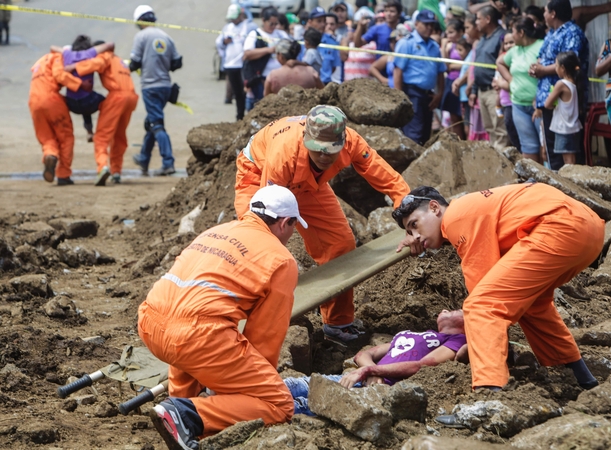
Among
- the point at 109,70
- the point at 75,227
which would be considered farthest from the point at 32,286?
the point at 109,70

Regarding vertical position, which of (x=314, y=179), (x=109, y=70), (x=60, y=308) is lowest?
(x=60, y=308)

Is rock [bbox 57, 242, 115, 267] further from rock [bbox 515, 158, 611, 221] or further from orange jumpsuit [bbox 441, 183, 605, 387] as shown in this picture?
orange jumpsuit [bbox 441, 183, 605, 387]

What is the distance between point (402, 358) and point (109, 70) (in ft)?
27.2

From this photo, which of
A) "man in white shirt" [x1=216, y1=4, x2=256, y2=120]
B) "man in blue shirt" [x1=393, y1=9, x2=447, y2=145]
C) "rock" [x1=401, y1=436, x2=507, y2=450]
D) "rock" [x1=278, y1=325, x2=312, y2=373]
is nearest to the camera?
"rock" [x1=401, y1=436, x2=507, y2=450]

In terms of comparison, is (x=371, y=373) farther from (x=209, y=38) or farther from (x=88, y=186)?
(x=209, y=38)

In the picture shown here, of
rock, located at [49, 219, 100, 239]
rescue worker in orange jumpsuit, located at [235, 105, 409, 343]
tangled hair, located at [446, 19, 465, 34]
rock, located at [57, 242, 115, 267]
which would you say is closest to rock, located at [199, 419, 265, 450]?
rescue worker in orange jumpsuit, located at [235, 105, 409, 343]

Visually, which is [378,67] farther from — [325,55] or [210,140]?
[210,140]

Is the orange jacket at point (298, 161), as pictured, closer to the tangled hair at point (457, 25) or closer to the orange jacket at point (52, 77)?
the tangled hair at point (457, 25)

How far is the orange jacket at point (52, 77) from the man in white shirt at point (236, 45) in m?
3.11

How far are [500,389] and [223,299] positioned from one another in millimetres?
1523

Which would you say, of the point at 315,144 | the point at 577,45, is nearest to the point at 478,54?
the point at 577,45

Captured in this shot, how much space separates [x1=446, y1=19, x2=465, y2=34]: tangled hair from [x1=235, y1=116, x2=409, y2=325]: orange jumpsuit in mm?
5831

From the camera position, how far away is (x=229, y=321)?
13.7 feet

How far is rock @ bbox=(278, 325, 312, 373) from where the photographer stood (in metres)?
5.32
